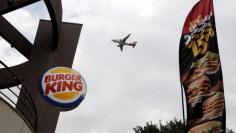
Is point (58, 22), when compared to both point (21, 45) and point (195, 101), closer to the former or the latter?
point (21, 45)

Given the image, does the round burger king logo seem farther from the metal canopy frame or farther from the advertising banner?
the advertising banner

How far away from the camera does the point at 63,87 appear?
21422 millimetres

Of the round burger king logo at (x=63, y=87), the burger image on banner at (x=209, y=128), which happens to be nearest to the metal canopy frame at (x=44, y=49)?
the round burger king logo at (x=63, y=87)

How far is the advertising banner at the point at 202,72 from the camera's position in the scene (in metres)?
12.2

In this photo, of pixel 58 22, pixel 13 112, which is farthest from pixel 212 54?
pixel 58 22

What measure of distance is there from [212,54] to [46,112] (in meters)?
15.1

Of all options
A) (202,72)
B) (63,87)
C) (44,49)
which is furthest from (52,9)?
(202,72)

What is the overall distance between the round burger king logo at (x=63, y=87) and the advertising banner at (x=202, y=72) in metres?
8.10

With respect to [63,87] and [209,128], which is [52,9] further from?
[209,128]

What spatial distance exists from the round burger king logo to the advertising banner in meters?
8.10

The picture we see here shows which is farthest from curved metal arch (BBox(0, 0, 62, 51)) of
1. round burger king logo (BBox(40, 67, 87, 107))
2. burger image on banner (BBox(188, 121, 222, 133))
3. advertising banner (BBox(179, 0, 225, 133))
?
burger image on banner (BBox(188, 121, 222, 133))

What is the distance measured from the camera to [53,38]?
2955 cm

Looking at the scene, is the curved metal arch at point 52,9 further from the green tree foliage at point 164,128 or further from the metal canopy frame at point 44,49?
the green tree foliage at point 164,128

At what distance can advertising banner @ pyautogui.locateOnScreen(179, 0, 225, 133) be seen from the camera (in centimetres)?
1216
